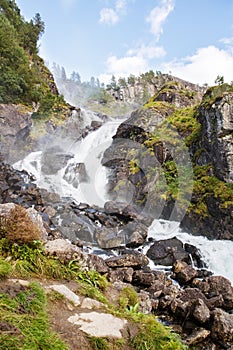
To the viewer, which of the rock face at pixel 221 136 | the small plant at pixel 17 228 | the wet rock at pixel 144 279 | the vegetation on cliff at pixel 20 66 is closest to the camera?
the small plant at pixel 17 228

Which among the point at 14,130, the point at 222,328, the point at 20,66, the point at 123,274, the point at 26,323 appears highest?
the point at 20,66

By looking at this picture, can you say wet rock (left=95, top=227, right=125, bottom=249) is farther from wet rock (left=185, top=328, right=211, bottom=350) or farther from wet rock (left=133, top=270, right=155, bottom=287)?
wet rock (left=185, top=328, right=211, bottom=350)

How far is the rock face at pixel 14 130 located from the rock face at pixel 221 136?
16.9m

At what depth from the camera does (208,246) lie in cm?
1286

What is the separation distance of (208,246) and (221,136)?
666 cm

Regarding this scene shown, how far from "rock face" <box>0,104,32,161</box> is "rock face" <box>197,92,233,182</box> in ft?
55.4

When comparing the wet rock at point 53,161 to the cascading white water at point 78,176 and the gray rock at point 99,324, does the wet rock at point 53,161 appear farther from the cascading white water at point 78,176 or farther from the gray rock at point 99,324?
the gray rock at point 99,324

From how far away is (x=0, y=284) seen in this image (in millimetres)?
3043

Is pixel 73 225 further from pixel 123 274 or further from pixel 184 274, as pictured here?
pixel 184 274

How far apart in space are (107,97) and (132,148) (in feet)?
164

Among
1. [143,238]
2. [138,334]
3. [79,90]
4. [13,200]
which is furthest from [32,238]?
[79,90]

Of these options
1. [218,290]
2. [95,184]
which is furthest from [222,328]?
[95,184]

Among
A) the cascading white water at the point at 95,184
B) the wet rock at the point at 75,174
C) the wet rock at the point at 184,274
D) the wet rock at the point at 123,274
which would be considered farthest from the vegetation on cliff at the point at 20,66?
the wet rock at the point at 184,274

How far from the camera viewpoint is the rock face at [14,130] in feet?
76.5
